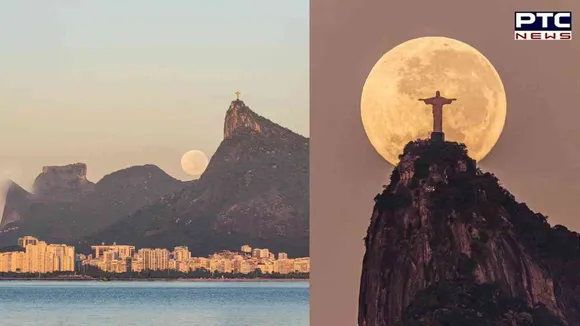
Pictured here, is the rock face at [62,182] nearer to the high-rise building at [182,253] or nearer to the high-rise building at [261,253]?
the high-rise building at [182,253]

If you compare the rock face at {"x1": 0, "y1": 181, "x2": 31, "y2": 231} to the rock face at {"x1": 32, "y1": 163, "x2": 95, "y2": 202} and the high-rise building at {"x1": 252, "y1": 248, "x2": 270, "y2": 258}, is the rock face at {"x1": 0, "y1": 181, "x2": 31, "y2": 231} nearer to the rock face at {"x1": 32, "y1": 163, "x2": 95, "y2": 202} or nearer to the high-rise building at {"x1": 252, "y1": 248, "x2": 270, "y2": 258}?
the rock face at {"x1": 32, "y1": 163, "x2": 95, "y2": 202}

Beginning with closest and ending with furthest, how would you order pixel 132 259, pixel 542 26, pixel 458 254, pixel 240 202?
pixel 458 254, pixel 542 26, pixel 240 202, pixel 132 259

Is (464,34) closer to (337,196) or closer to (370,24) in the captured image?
(370,24)

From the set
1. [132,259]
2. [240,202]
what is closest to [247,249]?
[240,202]

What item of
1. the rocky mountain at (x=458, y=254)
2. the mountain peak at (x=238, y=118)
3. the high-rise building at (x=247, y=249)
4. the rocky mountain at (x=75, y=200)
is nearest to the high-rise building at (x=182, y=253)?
the rocky mountain at (x=75, y=200)

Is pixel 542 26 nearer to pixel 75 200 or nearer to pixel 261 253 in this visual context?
pixel 261 253

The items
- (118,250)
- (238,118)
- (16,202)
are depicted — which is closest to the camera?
(238,118)
